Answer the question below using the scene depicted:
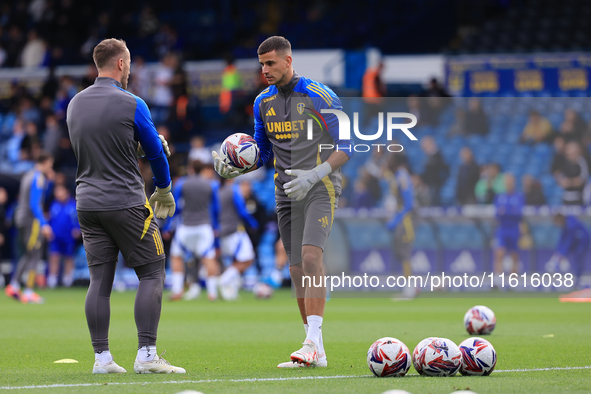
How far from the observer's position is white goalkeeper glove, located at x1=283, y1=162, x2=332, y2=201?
6.61 metres

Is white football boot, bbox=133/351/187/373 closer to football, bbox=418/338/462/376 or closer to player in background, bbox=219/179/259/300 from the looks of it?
football, bbox=418/338/462/376

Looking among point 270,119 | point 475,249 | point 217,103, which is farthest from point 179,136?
point 270,119

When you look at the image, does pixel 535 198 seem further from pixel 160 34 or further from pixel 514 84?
pixel 160 34

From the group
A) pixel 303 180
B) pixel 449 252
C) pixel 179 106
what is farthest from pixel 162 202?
pixel 179 106

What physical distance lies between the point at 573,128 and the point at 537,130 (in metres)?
1.30

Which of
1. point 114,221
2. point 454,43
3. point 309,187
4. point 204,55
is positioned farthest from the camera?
point 204,55

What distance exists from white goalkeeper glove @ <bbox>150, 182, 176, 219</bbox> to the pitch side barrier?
1106cm

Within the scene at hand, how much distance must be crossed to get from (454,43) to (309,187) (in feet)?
68.7

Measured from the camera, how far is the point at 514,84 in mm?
22234

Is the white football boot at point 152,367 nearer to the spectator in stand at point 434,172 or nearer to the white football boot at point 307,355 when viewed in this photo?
the white football boot at point 307,355

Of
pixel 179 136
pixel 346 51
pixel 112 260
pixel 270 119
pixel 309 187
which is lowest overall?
pixel 112 260

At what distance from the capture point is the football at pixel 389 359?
5914 millimetres

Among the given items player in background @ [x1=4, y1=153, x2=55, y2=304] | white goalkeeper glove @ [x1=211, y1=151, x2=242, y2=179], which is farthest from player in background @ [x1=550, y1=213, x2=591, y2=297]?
white goalkeeper glove @ [x1=211, y1=151, x2=242, y2=179]

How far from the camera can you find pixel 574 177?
1689cm
